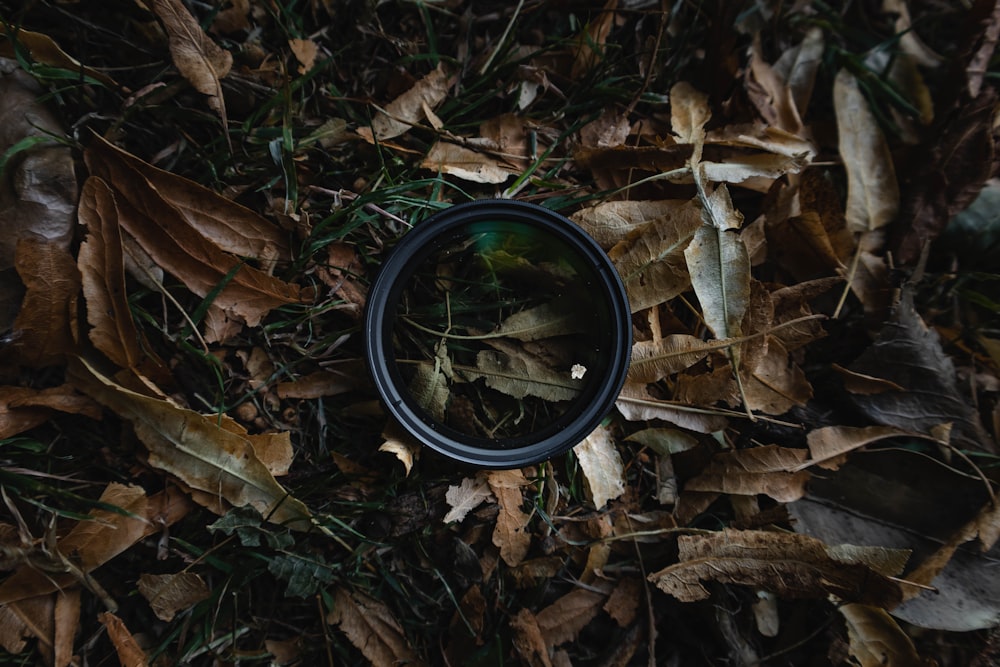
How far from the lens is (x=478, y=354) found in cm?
135

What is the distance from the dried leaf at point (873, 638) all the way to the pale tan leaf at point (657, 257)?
75 centimetres

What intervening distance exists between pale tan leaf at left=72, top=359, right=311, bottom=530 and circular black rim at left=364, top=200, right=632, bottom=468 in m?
0.30

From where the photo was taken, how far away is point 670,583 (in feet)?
4.36

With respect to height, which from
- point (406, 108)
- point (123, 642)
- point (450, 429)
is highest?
point (406, 108)


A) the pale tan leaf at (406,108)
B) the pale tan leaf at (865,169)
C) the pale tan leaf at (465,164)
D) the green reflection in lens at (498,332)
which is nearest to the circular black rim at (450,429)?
the green reflection in lens at (498,332)

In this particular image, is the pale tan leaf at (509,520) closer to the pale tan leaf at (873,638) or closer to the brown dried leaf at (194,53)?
the pale tan leaf at (873,638)

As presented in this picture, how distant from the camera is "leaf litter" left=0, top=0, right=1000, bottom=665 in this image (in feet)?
4.15

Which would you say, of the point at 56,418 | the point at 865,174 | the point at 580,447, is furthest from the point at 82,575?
the point at 865,174

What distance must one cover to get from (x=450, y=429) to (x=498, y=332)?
22cm

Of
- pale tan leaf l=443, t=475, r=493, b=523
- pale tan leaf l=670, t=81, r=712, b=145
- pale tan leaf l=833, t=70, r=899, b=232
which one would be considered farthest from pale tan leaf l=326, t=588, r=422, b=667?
pale tan leaf l=833, t=70, r=899, b=232

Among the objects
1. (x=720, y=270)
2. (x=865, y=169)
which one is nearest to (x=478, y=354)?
(x=720, y=270)

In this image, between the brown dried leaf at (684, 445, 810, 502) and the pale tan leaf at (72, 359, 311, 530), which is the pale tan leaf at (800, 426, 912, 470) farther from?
the pale tan leaf at (72, 359, 311, 530)

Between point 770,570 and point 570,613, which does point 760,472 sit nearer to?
Result: point 770,570

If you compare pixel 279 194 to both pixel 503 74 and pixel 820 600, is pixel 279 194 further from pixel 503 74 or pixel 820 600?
pixel 820 600
